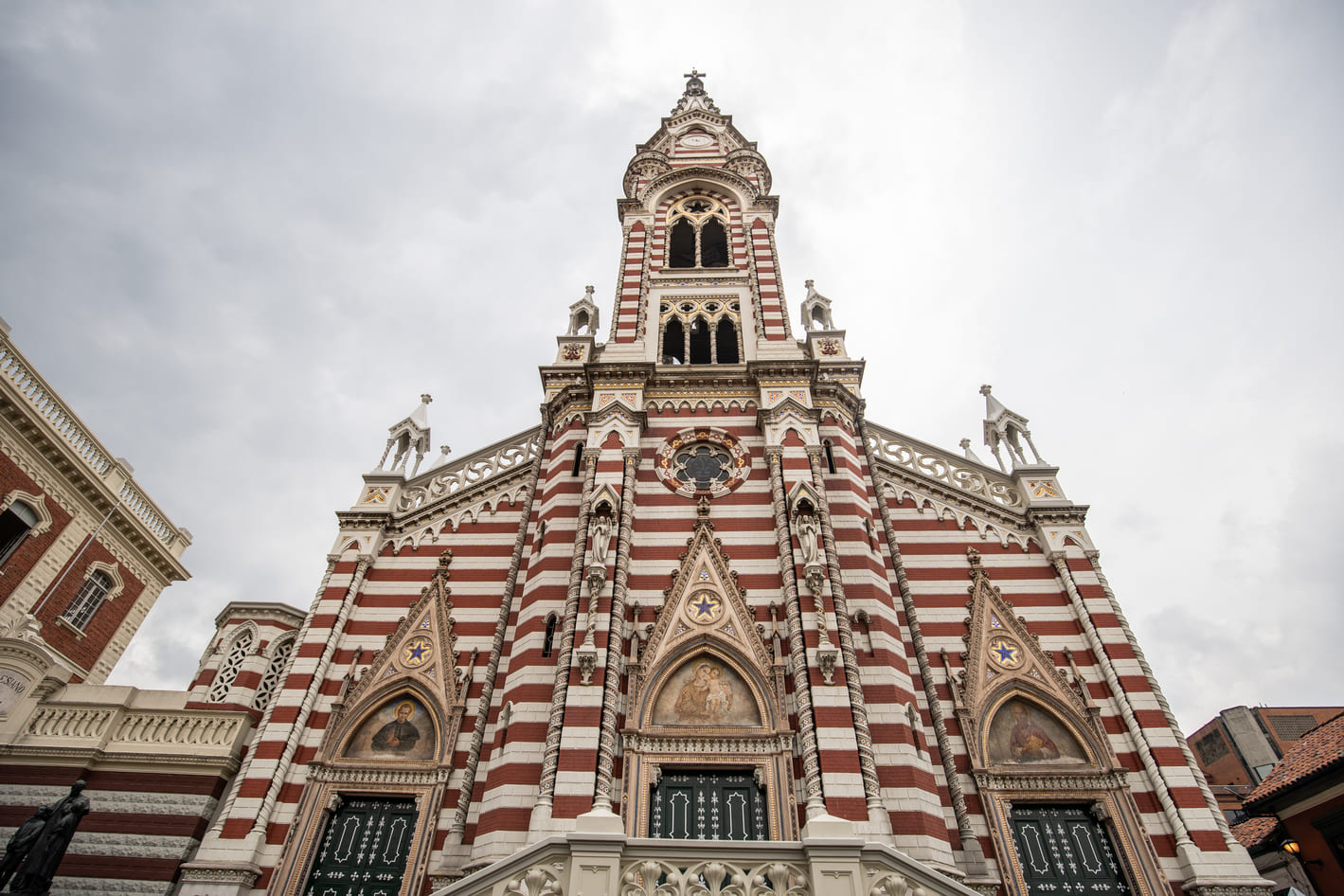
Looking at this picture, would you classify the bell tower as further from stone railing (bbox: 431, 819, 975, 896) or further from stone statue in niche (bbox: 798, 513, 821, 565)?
stone railing (bbox: 431, 819, 975, 896)

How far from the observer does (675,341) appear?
949 inches

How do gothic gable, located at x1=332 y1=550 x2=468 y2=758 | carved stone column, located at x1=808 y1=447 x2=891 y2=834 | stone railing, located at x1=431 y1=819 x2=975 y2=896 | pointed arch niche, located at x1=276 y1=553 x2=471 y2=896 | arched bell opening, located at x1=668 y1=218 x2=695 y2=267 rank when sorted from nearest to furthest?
stone railing, located at x1=431 y1=819 x2=975 y2=896 → carved stone column, located at x1=808 y1=447 x2=891 y2=834 → pointed arch niche, located at x1=276 y1=553 x2=471 y2=896 → gothic gable, located at x1=332 y1=550 x2=468 y2=758 → arched bell opening, located at x1=668 y1=218 x2=695 y2=267

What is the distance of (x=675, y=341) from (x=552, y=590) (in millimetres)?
10229

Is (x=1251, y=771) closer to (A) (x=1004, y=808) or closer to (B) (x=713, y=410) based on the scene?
(A) (x=1004, y=808)

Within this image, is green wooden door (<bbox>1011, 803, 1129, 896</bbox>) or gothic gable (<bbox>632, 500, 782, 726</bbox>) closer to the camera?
green wooden door (<bbox>1011, 803, 1129, 896</bbox>)

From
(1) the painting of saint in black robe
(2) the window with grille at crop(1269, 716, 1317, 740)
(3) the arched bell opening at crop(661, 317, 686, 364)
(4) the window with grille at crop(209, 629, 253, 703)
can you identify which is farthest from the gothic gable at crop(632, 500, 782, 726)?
(2) the window with grille at crop(1269, 716, 1317, 740)

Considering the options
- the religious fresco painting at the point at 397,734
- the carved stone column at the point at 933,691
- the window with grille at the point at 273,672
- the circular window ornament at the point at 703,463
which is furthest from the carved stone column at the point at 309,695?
the carved stone column at the point at 933,691

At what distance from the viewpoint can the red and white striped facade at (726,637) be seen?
14.2 meters

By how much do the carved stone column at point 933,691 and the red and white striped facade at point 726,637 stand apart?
0.18 ft

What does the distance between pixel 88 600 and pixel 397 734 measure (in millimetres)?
14769

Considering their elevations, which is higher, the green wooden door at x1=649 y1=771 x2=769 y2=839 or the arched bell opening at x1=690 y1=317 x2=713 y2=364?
the arched bell opening at x1=690 y1=317 x2=713 y2=364

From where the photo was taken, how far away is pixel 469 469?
70.8ft

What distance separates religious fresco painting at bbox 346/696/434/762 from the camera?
16359mm

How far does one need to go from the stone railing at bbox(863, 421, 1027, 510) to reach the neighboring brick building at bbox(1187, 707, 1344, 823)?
34.4 metres
